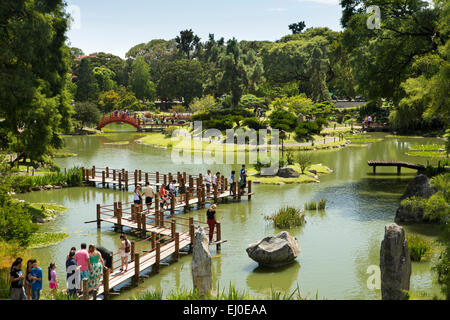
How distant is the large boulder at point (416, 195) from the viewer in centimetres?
2391

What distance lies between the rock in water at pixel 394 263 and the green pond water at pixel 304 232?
793mm

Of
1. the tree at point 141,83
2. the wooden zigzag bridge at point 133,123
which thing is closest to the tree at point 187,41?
the tree at point 141,83

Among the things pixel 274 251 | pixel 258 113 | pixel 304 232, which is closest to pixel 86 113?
pixel 258 113

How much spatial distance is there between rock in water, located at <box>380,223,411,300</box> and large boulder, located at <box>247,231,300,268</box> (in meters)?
4.96

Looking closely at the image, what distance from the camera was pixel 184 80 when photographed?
10581cm

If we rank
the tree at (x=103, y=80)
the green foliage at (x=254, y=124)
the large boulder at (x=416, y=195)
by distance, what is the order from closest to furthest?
the large boulder at (x=416, y=195) < the green foliage at (x=254, y=124) < the tree at (x=103, y=80)

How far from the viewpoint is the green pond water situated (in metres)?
16.6

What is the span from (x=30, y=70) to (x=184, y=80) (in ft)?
269

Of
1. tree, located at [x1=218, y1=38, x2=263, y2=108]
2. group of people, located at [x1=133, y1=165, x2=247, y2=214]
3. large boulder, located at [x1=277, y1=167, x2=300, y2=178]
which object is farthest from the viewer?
tree, located at [x1=218, y1=38, x2=263, y2=108]

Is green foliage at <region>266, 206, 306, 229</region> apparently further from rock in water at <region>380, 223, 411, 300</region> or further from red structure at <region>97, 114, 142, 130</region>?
red structure at <region>97, 114, 142, 130</region>

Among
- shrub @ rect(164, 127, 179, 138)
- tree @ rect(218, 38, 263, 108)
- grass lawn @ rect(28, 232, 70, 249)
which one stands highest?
tree @ rect(218, 38, 263, 108)

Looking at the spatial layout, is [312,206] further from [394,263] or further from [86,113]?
[86,113]

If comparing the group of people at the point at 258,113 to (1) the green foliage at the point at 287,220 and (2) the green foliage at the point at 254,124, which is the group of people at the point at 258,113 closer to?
(2) the green foliage at the point at 254,124

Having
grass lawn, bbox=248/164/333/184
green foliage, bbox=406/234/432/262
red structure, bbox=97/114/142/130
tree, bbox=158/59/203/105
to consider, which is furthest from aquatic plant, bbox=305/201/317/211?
tree, bbox=158/59/203/105
